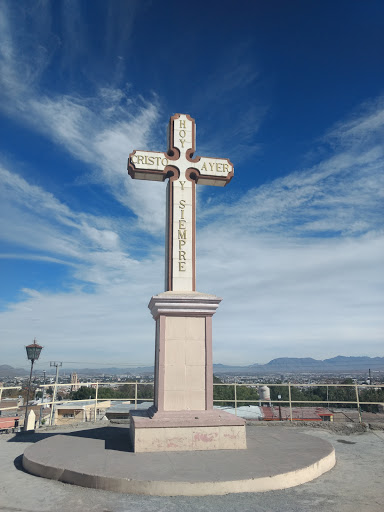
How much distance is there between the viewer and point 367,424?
39.7 ft

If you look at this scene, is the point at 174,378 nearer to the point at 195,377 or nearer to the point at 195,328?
the point at 195,377

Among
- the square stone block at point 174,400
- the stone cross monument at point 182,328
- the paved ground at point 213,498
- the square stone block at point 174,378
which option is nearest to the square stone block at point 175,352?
the stone cross monument at point 182,328

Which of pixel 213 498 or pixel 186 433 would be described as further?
pixel 186 433

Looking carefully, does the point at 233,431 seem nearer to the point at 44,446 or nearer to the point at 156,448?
the point at 156,448

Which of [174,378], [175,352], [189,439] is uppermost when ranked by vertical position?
[175,352]

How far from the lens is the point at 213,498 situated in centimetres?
583

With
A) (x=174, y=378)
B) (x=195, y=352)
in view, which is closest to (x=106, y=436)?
(x=174, y=378)

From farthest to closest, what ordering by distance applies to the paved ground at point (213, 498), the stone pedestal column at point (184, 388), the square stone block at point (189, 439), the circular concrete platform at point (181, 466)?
1. the stone pedestal column at point (184, 388)
2. the square stone block at point (189, 439)
3. the circular concrete platform at point (181, 466)
4. the paved ground at point (213, 498)

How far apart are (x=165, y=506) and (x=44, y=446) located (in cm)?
435

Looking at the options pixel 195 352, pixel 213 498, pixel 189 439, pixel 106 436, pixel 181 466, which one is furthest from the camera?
pixel 106 436

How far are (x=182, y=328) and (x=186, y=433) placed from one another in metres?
2.35

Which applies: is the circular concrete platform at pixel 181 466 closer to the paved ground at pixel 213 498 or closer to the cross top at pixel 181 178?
the paved ground at pixel 213 498

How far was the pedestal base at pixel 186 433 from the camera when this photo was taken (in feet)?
26.7

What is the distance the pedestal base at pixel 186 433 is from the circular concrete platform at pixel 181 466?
0.79ft
